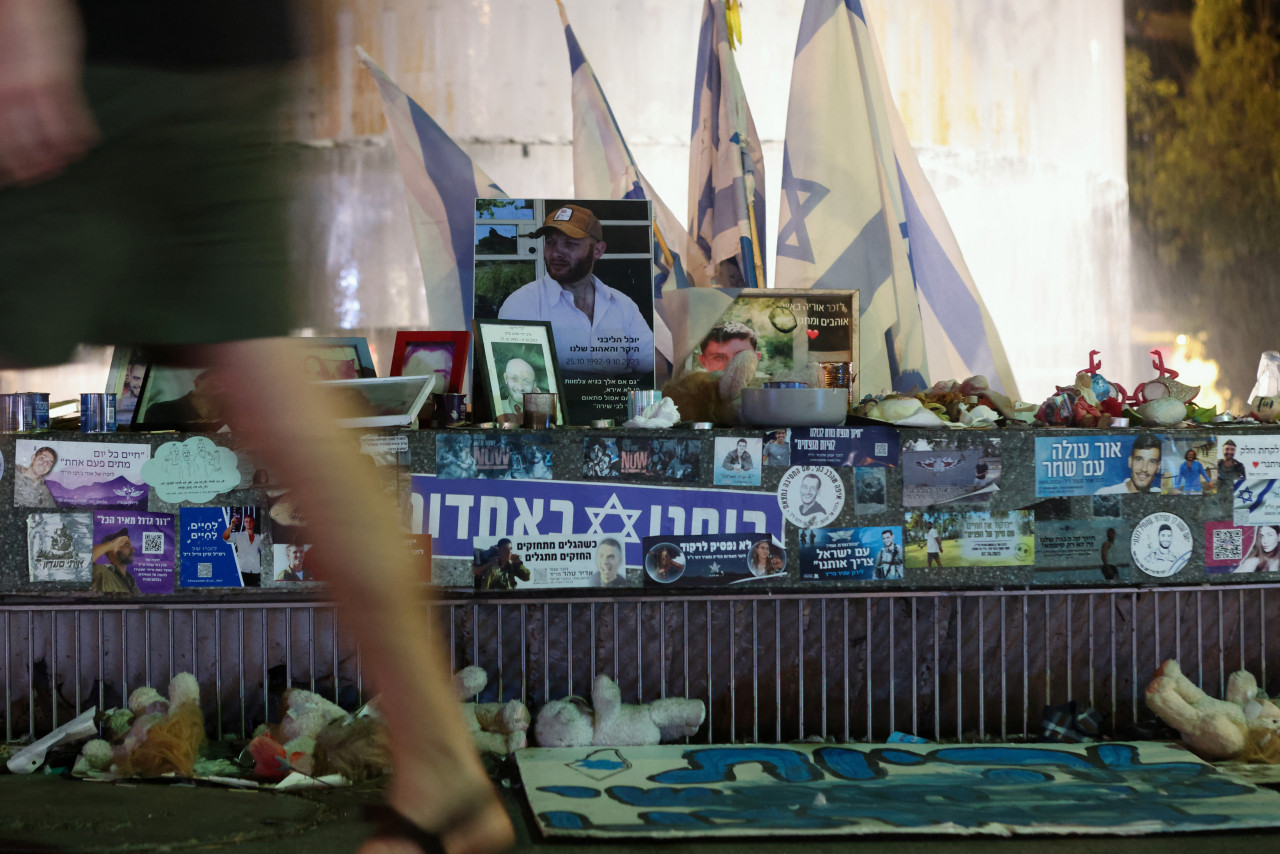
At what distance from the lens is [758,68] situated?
3.48 metres

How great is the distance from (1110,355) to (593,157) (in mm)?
2385

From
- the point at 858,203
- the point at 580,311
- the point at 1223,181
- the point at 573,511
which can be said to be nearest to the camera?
the point at 573,511

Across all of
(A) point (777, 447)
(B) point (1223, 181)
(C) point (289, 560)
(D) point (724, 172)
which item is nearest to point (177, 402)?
(C) point (289, 560)

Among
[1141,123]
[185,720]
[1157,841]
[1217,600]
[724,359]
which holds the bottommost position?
[1157,841]

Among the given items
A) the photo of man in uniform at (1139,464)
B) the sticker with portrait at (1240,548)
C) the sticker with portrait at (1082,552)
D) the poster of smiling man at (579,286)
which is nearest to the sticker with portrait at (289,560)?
the poster of smiling man at (579,286)

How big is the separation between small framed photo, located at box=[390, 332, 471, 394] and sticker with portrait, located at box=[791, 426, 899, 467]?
1.90 feet

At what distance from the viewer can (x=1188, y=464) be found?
1.66 metres

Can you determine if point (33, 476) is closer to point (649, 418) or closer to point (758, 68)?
point (649, 418)

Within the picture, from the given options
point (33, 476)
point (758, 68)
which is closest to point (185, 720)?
point (33, 476)

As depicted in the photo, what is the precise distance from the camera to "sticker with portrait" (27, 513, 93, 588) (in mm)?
1557

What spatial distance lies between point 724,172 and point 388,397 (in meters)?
1.18

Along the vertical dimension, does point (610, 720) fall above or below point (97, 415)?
below

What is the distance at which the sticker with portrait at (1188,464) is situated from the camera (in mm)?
1649

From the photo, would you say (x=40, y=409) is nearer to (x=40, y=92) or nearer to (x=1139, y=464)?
(x=40, y=92)
